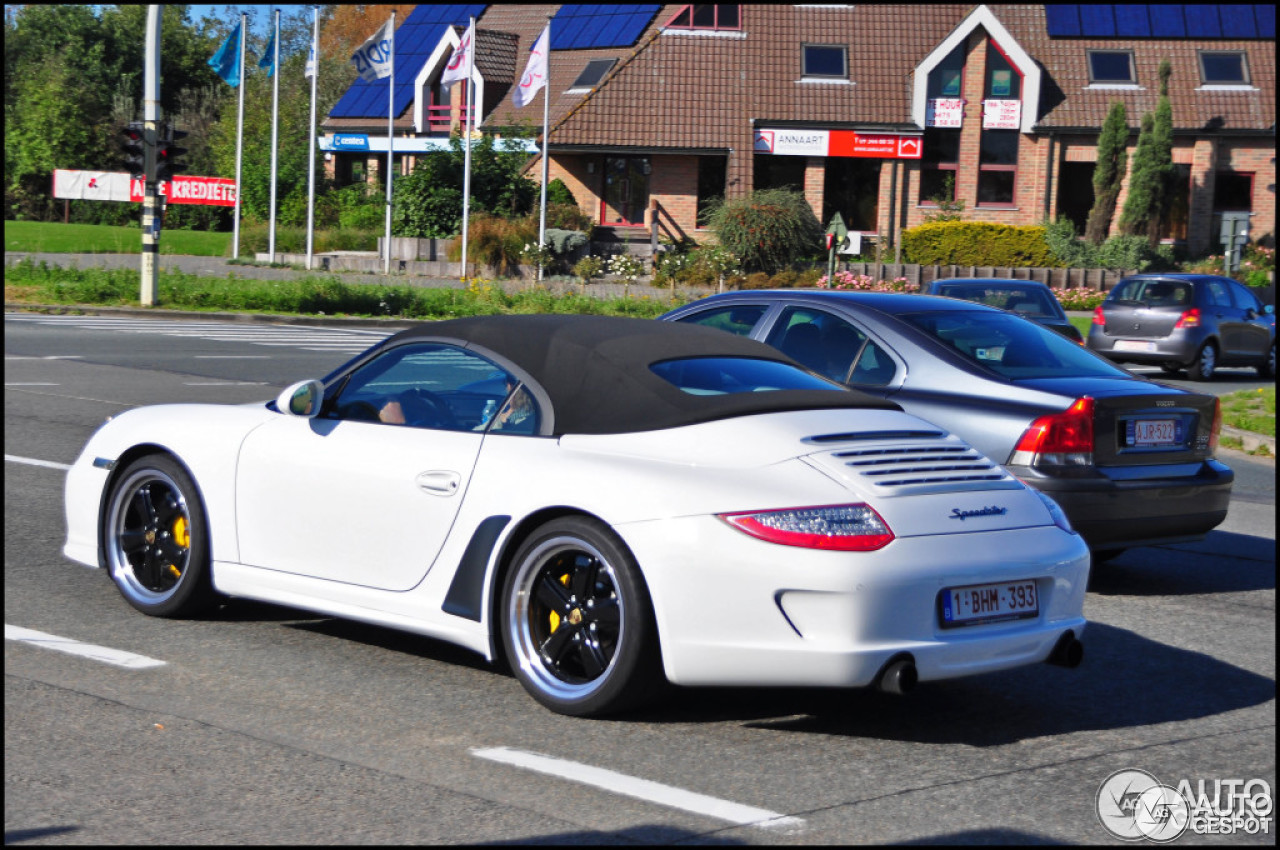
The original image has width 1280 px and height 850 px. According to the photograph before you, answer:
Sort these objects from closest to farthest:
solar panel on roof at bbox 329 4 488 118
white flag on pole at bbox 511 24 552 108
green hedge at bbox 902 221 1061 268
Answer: white flag on pole at bbox 511 24 552 108, green hedge at bbox 902 221 1061 268, solar panel on roof at bbox 329 4 488 118

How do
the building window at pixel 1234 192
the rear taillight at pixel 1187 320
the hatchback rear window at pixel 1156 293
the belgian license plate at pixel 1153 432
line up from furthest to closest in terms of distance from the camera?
the building window at pixel 1234 192, the hatchback rear window at pixel 1156 293, the rear taillight at pixel 1187 320, the belgian license plate at pixel 1153 432

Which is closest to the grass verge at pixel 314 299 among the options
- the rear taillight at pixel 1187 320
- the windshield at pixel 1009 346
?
the rear taillight at pixel 1187 320

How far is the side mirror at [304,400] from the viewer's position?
6.34m

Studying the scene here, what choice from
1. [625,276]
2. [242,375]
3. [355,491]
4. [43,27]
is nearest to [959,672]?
[355,491]

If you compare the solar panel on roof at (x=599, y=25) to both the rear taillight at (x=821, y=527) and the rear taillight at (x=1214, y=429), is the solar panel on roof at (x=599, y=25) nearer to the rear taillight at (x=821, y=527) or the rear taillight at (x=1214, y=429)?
the rear taillight at (x=1214, y=429)

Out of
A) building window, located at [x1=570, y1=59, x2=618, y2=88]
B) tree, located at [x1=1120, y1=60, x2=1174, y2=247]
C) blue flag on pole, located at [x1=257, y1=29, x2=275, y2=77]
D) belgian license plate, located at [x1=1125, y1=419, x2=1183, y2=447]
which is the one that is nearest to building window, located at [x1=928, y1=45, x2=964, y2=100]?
tree, located at [x1=1120, y1=60, x2=1174, y2=247]

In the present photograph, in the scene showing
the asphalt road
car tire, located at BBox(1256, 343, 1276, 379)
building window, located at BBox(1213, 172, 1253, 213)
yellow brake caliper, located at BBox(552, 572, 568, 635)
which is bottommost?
the asphalt road

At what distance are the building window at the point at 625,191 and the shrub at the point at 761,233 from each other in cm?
651

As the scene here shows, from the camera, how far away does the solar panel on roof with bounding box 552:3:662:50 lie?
48.2m

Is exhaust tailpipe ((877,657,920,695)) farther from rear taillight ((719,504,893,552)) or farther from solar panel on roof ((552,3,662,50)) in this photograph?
solar panel on roof ((552,3,662,50))

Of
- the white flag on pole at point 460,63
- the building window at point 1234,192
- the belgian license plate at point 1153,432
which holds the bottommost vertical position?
the belgian license plate at point 1153,432

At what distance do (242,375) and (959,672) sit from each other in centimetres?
1428

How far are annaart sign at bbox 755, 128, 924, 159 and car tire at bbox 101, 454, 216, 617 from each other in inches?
1588

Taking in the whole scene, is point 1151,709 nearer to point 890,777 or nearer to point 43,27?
point 890,777
